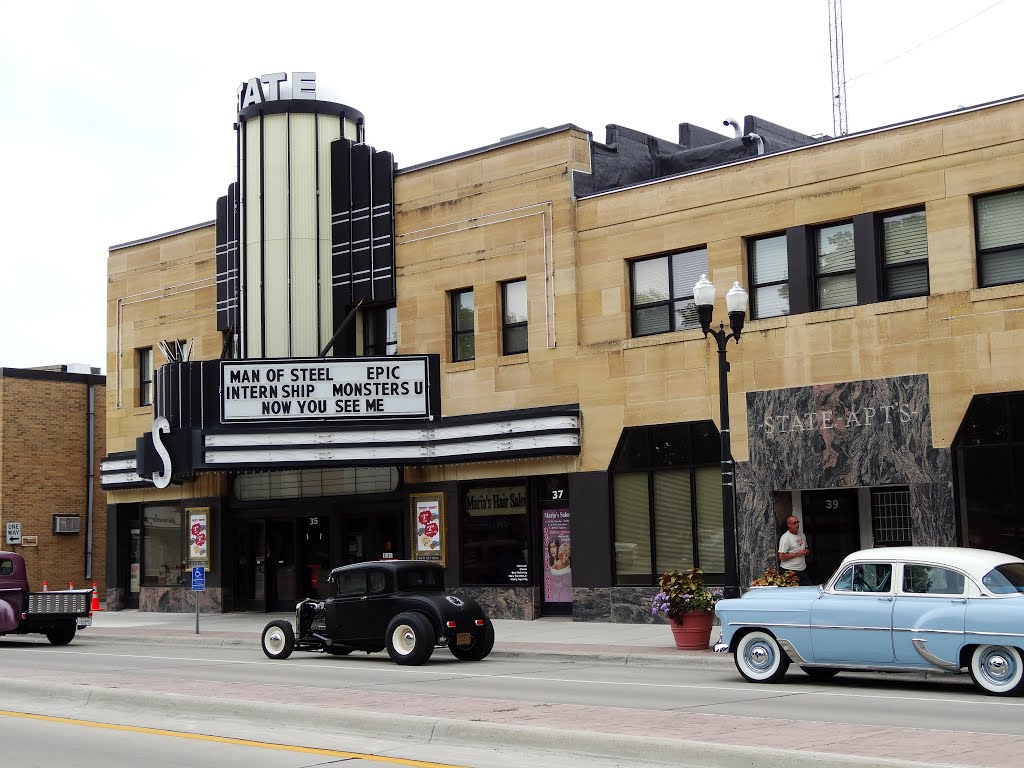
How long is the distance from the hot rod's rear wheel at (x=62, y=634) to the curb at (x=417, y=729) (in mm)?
10283

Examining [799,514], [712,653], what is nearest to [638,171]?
[799,514]

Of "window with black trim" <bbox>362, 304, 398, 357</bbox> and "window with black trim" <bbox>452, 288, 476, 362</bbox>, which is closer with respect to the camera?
"window with black trim" <bbox>452, 288, 476, 362</bbox>

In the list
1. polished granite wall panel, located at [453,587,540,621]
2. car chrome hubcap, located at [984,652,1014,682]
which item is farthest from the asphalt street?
polished granite wall panel, located at [453,587,540,621]

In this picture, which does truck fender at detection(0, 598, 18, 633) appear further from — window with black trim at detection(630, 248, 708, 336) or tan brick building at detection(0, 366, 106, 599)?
tan brick building at detection(0, 366, 106, 599)

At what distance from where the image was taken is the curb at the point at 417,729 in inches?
396

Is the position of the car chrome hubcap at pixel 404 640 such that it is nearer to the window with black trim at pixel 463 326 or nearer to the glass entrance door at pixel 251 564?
the window with black trim at pixel 463 326

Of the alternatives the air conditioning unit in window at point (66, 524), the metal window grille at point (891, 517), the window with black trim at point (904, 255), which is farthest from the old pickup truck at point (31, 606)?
the air conditioning unit in window at point (66, 524)

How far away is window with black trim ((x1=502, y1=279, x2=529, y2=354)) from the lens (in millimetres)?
29562

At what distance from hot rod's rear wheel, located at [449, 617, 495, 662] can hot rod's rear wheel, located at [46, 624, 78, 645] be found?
9.44m

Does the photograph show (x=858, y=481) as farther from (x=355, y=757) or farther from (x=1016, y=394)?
(x=355, y=757)

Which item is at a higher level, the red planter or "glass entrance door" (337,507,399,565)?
"glass entrance door" (337,507,399,565)

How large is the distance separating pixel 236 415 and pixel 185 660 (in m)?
8.94

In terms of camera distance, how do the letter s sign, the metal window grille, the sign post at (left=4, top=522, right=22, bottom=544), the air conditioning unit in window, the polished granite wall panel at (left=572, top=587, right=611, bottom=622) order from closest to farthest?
the metal window grille → the polished granite wall panel at (left=572, top=587, right=611, bottom=622) → the letter s sign → the sign post at (left=4, top=522, right=22, bottom=544) → the air conditioning unit in window

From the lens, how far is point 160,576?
36.4m
